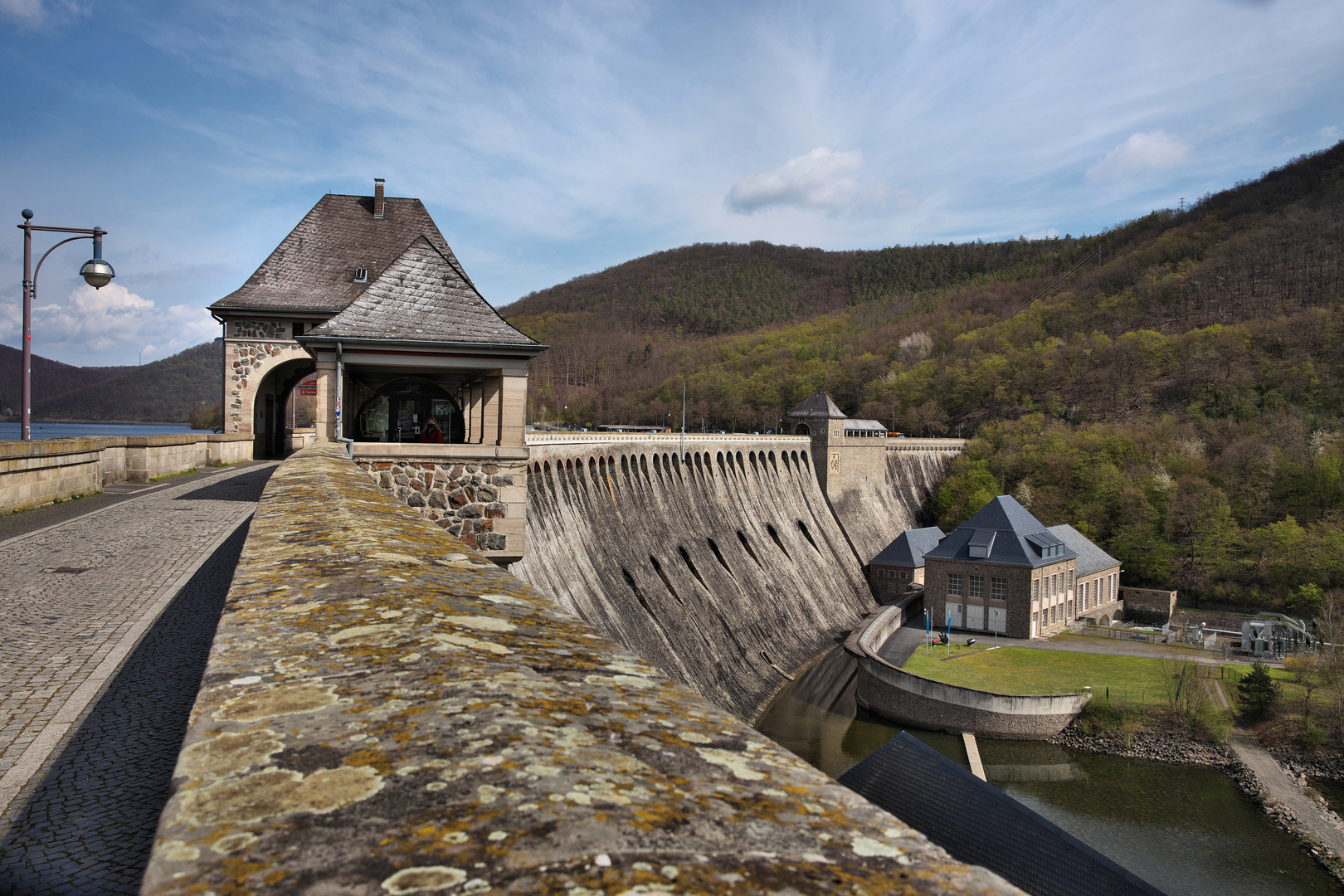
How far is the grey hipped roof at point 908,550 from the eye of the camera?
159 ft

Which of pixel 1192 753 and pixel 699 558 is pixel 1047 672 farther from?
pixel 699 558

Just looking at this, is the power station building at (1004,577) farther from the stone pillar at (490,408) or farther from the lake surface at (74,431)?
the lake surface at (74,431)

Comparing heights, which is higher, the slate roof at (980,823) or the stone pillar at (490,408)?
the stone pillar at (490,408)

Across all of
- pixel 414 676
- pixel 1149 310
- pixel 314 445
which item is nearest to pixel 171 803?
pixel 414 676

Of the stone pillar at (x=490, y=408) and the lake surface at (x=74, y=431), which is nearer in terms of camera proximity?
the stone pillar at (x=490, y=408)

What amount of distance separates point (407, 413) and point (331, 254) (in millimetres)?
8772

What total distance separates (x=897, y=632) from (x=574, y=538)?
2280 cm

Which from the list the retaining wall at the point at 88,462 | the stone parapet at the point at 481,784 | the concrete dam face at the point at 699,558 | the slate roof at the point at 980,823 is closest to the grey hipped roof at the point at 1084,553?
the concrete dam face at the point at 699,558

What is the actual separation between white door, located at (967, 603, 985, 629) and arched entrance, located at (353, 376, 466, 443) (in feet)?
96.9

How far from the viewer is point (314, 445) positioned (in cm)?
1192

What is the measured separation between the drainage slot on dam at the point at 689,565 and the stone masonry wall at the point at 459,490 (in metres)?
20.7

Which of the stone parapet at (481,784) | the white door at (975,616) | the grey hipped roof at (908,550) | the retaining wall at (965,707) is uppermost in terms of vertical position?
the stone parapet at (481,784)

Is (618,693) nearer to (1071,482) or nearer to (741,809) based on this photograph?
(741,809)

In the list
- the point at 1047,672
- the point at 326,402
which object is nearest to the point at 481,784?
the point at 326,402
